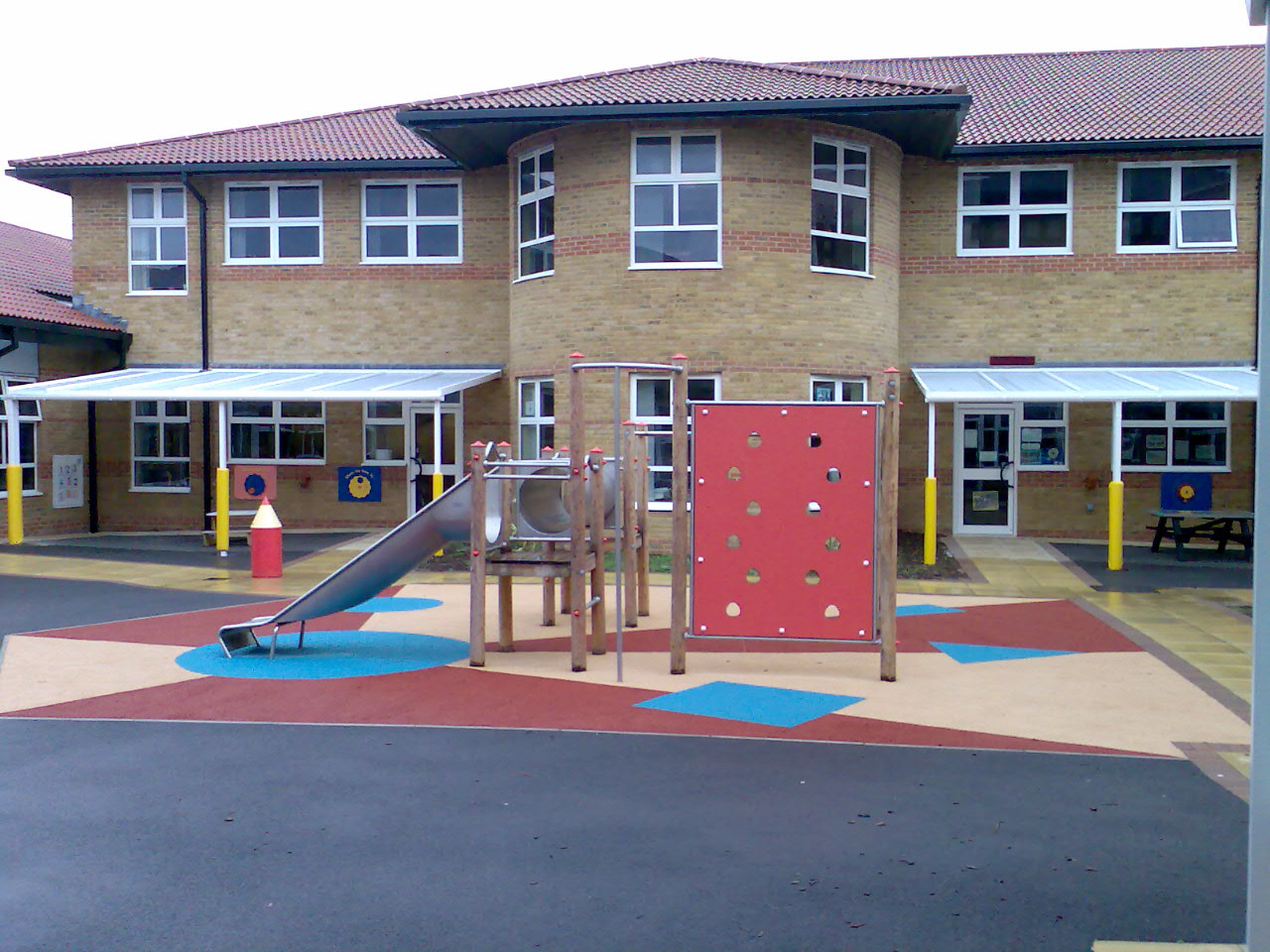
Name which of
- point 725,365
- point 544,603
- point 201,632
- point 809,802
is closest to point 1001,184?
point 725,365

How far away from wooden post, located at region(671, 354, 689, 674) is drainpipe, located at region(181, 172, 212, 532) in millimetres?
13553

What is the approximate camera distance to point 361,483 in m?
20.1

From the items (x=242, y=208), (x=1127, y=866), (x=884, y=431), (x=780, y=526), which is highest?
(x=242, y=208)

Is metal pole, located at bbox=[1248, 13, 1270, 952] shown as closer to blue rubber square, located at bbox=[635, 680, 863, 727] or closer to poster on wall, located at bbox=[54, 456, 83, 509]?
blue rubber square, located at bbox=[635, 680, 863, 727]

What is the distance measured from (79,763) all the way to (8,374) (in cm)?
1458

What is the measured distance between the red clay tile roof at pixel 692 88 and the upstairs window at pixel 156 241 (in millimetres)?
6259

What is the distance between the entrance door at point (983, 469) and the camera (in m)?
19.1

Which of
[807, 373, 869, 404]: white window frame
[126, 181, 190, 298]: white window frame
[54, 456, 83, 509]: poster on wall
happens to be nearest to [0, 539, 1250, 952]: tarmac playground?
[807, 373, 869, 404]: white window frame

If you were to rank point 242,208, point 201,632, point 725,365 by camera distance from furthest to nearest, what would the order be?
point 242,208
point 725,365
point 201,632

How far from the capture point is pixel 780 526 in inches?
344

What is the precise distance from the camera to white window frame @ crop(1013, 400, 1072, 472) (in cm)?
1891

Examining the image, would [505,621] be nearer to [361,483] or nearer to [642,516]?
[642,516]

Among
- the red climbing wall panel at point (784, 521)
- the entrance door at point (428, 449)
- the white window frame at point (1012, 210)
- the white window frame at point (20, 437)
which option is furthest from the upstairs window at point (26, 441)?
the white window frame at point (1012, 210)

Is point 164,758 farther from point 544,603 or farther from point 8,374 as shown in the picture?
point 8,374
